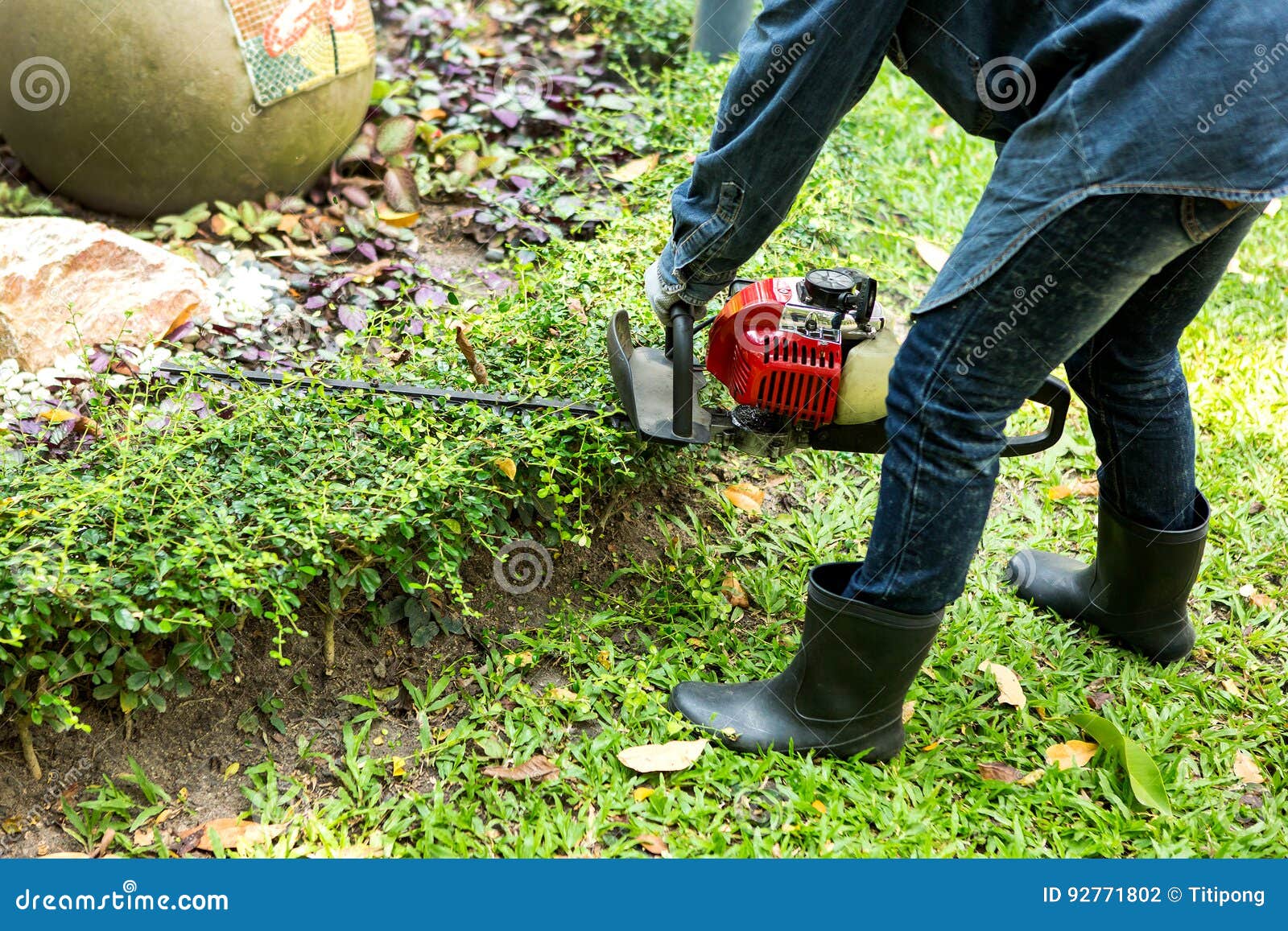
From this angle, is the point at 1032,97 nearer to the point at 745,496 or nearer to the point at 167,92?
the point at 745,496

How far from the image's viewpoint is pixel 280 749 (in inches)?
92.7

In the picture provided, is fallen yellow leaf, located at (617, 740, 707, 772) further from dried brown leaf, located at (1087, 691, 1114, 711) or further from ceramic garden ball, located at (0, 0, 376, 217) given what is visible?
ceramic garden ball, located at (0, 0, 376, 217)

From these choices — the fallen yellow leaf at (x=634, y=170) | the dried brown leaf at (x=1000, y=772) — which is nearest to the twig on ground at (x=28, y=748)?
the dried brown leaf at (x=1000, y=772)

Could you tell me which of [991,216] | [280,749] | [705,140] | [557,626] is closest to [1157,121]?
Result: [991,216]

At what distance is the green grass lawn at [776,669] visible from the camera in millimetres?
2240

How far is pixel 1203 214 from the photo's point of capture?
1.73 m

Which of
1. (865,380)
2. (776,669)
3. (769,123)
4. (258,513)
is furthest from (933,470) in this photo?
(258,513)

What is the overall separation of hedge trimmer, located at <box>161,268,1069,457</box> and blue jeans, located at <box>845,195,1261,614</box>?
192mm

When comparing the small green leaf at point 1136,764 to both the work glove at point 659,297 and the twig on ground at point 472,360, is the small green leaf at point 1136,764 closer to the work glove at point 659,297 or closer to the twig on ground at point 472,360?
the work glove at point 659,297

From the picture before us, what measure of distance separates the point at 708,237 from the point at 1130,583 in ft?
4.46

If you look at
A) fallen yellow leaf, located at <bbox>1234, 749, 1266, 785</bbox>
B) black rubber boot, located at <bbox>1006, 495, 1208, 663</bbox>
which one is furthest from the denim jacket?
fallen yellow leaf, located at <bbox>1234, 749, 1266, 785</bbox>

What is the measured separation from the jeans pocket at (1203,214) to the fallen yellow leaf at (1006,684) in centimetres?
127

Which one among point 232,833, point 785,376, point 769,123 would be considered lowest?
point 232,833

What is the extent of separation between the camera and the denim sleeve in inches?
72.0
